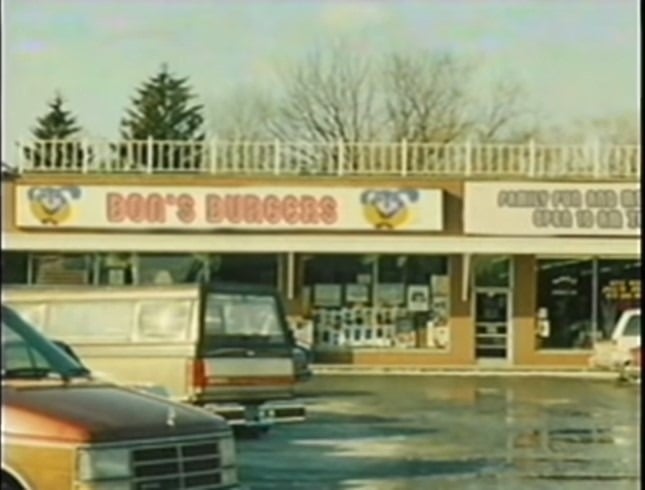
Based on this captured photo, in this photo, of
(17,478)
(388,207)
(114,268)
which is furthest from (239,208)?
(17,478)

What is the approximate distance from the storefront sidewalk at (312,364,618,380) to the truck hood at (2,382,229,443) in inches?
1182

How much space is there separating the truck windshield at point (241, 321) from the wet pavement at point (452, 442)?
4.04 feet

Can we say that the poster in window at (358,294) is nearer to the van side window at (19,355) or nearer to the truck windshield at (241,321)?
the truck windshield at (241,321)

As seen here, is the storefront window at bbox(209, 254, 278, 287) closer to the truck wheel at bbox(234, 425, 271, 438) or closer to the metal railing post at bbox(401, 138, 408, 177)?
the metal railing post at bbox(401, 138, 408, 177)

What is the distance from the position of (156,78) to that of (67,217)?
43.2ft

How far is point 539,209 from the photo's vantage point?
4366 cm

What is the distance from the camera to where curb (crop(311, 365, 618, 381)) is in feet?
134

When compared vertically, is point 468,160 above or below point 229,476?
above

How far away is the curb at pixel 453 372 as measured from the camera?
40969 millimetres

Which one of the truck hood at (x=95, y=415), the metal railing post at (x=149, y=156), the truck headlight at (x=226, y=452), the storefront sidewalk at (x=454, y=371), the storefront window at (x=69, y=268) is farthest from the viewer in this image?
the metal railing post at (x=149, y=156)

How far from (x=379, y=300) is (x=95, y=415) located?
1395 inches

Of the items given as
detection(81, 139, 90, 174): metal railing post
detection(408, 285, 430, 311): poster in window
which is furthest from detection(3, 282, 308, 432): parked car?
detection(408, 285, 430, 311): poster in window

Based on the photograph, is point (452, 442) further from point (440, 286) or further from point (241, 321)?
point (440, 286)

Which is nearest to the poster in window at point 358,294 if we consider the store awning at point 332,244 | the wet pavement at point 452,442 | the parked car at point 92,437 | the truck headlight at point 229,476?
the store awning at point 332,244
